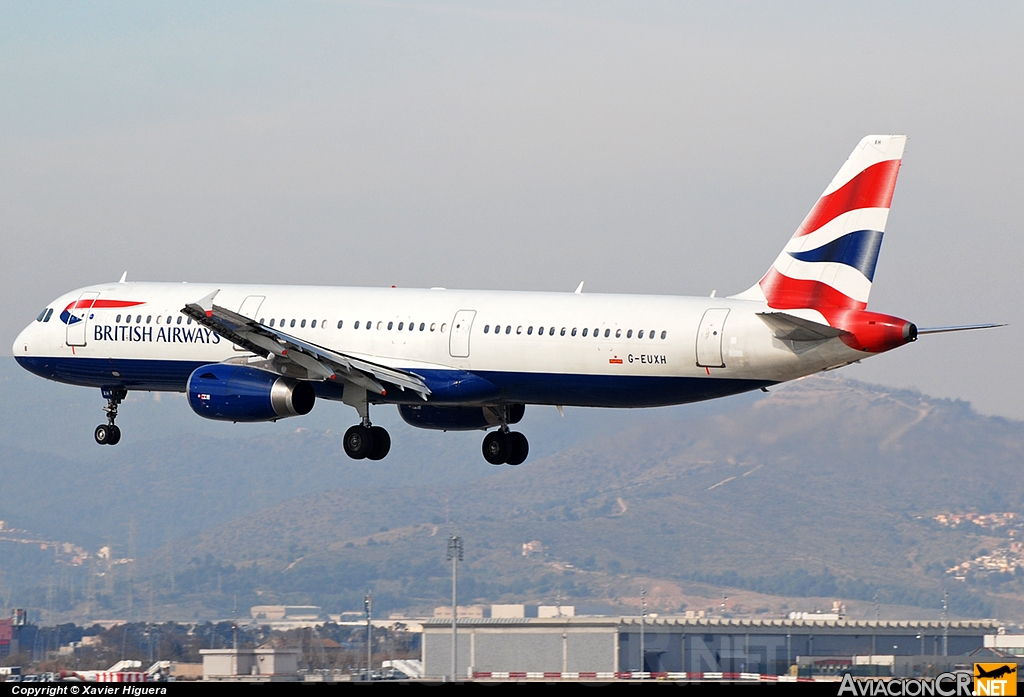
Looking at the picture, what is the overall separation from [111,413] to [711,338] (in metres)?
21.6

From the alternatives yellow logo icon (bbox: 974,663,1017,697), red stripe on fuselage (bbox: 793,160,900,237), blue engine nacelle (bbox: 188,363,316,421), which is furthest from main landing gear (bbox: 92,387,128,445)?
yellow logo icon (bbox: 974,663,1017,697)

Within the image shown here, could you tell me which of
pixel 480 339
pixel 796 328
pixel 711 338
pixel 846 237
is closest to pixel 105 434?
pixel 480 339

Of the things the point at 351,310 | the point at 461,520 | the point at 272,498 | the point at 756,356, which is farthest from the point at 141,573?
the point at 756,356

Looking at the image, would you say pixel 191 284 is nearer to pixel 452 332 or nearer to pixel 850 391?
pixel 452 332

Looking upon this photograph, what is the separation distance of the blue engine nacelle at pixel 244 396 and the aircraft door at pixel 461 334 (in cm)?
465

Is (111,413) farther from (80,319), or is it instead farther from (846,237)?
(846,237)

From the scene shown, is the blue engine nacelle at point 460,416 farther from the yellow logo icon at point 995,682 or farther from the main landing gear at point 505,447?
the yellow logo icon at point 995,682

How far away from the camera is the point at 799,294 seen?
46469 millimetres

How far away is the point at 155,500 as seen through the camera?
142 metres

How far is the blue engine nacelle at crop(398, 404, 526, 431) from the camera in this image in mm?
54500

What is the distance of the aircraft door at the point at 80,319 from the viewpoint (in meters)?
54.7

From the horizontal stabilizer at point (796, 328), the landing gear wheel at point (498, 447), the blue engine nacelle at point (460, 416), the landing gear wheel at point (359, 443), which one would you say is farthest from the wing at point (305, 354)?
the horizontal stabilizer at point (796, 328)

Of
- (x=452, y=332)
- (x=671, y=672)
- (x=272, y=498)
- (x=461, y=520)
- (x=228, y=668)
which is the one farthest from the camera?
(x=272, y=498)

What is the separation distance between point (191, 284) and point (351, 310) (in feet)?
19.7
